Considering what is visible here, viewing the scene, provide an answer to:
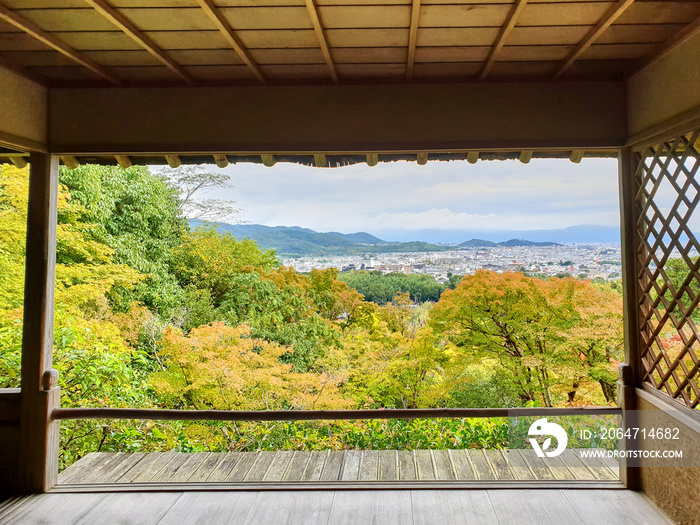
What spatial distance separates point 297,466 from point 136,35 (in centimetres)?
283

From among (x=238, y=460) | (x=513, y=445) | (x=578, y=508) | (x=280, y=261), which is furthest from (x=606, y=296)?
(x=280, y=261)

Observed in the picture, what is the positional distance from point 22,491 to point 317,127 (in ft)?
9.01

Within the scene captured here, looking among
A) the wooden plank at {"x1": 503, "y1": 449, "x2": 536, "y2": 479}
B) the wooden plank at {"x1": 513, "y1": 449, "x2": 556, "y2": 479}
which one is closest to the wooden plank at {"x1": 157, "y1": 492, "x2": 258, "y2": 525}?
the wooden plank at {"x1": 503, "y1": 449, "x2": 536, "y2": 479}

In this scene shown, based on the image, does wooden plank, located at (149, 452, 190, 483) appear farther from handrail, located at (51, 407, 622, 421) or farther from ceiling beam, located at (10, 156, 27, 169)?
ceiling beam, located at (10, 156, 27, 169)

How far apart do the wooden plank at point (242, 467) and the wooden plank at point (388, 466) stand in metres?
0.94

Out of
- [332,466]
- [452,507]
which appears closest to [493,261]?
[332,466]

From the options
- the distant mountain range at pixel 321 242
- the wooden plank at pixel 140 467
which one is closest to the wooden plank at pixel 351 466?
the wooden plank at pixel 140 467

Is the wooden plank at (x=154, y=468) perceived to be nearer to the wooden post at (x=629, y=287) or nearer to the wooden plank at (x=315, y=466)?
the wooden plank at (x=315, y=466)

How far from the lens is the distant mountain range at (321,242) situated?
29.1ft

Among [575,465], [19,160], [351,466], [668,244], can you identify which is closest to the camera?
[668,244]

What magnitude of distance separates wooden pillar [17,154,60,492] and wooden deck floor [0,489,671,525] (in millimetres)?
187

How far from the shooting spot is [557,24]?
1.98m

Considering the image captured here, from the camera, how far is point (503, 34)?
6.59 feet

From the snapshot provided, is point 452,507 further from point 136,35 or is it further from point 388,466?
point 136,35
